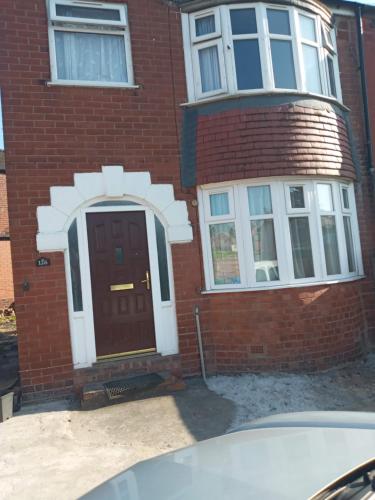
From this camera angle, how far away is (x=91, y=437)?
456 centimetres

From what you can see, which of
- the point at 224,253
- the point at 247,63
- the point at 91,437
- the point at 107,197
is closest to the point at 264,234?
the point at 224,253

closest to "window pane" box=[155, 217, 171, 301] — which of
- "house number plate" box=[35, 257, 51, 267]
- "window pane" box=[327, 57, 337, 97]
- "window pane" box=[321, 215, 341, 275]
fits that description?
"house number plate" box=[35, 257, 51, 267]

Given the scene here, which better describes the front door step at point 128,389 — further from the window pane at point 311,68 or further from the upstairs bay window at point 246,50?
the window pane at point 311,68

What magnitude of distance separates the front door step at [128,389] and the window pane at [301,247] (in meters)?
2.36

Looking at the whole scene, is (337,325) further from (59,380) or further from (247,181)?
(59,380)

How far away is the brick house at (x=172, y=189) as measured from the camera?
587 centimetres

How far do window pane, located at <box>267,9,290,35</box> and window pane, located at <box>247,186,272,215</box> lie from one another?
2408 millimetres

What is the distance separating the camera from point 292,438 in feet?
6.54

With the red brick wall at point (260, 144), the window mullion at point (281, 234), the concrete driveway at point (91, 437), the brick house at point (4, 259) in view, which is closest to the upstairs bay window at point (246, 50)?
the red brick wall at point (260, 144)

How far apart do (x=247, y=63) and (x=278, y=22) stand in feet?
2.72

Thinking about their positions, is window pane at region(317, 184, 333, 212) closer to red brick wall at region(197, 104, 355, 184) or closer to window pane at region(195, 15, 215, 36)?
red brick wall at region(197, 104, 355, 184)

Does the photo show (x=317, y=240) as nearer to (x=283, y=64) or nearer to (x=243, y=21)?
(x=283, y=64)

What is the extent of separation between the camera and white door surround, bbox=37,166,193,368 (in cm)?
586

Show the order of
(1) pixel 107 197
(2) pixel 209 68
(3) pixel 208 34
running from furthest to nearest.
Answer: (2) pixel 209 68
(3) pixel 208 34
(1) pixel 107 197
